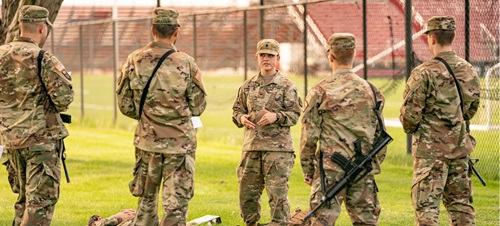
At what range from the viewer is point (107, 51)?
2577cm

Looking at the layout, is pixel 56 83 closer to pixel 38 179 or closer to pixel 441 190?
pixel 38 179

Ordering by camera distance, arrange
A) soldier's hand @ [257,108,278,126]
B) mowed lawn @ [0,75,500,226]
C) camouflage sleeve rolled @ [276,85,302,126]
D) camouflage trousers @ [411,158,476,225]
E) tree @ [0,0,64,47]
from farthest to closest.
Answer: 1. tree @ [0,0,64,47]
2. mowed lawn @ [0,75,500,226]
3. camouflage sleeve rolled @ [276,85,302,126]
4. soldier's hand @ [257,108,278,126]
5. camouflage trousers @ [411,158,476,225]

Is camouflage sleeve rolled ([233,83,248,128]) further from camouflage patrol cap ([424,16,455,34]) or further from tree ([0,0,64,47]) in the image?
tree ([0,0,64,47])

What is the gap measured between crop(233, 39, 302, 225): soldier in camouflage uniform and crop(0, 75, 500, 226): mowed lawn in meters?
1.05

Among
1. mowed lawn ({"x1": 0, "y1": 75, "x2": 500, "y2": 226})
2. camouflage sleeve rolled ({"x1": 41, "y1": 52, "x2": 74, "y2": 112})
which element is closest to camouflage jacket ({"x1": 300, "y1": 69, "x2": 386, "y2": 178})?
camouflage sleeve rolled ({"x1": 41, "y1": 52, "x2": 74, "y2": 112})

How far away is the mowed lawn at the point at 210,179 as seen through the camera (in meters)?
11.0

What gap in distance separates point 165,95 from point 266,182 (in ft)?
4.98

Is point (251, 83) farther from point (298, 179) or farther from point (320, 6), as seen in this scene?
point (320, 6)

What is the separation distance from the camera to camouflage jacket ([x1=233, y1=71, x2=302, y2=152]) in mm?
9219

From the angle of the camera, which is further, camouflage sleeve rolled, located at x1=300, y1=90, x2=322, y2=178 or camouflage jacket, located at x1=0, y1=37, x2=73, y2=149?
camouflage jacket, located at x1=0, y1=37, x2=73, y2=149

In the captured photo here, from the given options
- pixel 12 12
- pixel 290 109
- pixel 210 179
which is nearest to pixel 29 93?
pixel 290 109

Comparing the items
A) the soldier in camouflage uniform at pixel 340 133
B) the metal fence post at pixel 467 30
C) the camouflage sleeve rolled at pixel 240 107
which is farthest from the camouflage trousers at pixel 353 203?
the metal fence post at pixel 467 30

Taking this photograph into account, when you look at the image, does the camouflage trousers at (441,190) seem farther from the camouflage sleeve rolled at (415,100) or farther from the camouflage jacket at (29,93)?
the camouflage jacket at (29,93)

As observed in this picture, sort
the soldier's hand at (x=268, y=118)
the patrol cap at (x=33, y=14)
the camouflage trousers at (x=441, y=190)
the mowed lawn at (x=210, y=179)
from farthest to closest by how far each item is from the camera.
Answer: the mowed lawn at (x=210, y=179), the soldier's hand at (x=268, y=118), the patrol cap at (x=33, y=14), the camouflage trousers at (x=441, y=190)
